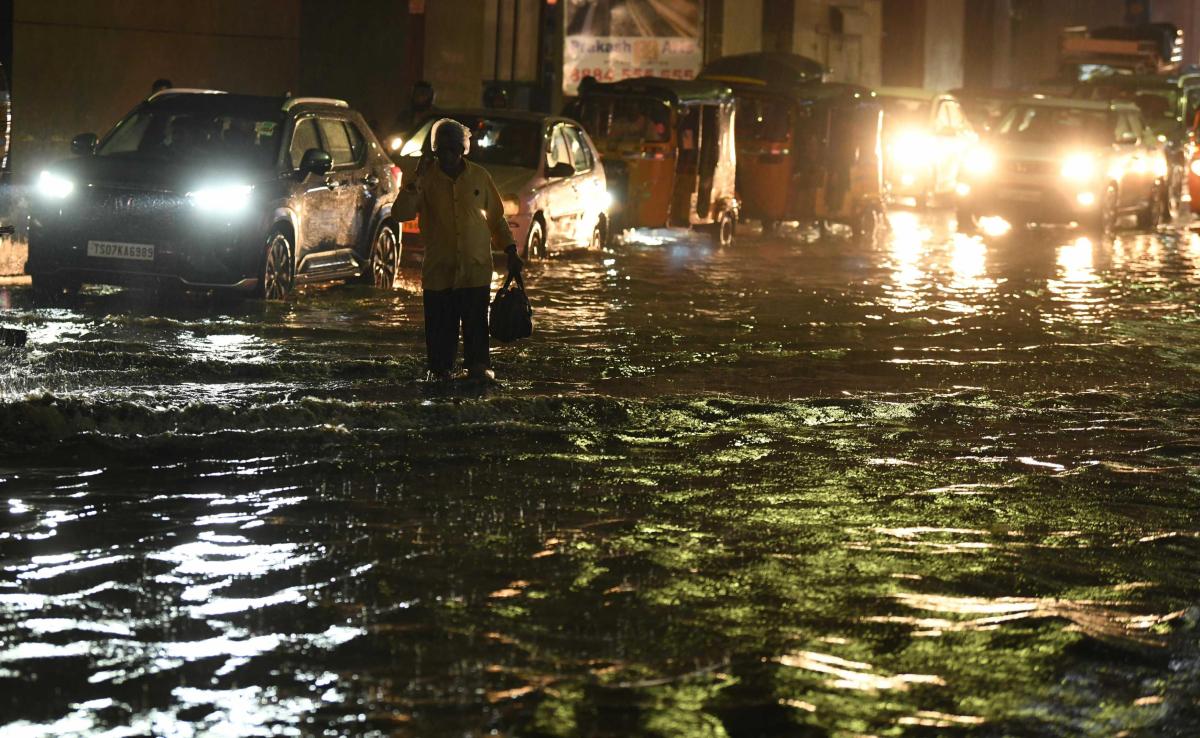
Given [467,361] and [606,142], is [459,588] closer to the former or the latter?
[467,361]

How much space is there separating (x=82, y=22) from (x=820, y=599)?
61.0 ft

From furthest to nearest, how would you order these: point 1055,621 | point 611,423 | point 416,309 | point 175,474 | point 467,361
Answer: point 416,309, point 467,361, point 611,423, point 175,474, point 1055,621

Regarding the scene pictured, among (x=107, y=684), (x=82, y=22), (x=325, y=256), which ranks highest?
(x=82, y=22)

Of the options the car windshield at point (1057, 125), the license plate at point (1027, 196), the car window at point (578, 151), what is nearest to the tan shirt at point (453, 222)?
the car window at point (578, 151)

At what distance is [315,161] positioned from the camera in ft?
52.2

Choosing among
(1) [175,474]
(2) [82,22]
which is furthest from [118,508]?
(2) [82,22]

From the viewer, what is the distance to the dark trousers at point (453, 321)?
1162 cm

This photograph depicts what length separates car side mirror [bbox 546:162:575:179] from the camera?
20453 mm

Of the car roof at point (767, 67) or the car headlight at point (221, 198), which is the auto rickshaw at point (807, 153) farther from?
the car headlight at point (221, 198)

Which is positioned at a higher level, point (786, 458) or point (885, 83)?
point (885, 83)

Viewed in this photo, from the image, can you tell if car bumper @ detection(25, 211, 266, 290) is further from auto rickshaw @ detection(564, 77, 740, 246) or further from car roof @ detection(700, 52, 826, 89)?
car roof @ detection(700, 52, 826, 89)

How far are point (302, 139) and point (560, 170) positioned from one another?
14.8 feet

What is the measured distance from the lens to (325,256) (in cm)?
1667

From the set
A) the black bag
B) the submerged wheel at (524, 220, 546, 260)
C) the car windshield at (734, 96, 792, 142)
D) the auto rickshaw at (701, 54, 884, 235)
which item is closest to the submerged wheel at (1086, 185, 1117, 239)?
the auto rickshaw at (701, 54, 884, 235)
